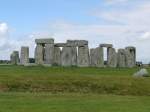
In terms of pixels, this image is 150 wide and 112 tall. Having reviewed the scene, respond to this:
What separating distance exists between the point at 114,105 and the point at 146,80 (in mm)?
12125

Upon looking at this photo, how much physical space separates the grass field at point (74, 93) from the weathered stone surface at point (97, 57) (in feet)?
107

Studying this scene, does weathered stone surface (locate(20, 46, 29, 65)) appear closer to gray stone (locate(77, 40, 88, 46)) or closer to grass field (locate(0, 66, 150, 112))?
gray stone (locate(77, 40, 88, 46))

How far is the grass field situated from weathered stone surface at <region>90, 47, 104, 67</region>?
32590mm

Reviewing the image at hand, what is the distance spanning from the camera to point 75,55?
65875mm

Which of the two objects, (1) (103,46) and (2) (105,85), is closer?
(2) (105,85)

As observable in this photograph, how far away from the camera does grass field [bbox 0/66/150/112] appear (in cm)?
2073

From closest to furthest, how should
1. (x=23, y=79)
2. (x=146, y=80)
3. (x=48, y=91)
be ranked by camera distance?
(x=48, y=91)
(x=23, y=79)
(x=146, y=80)

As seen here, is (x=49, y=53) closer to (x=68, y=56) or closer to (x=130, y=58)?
(x=68, y=56)

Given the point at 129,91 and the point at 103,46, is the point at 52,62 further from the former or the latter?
the point at 129,91

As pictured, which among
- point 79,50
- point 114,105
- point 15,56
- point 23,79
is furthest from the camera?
point 15,56

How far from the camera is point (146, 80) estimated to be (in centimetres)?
3331

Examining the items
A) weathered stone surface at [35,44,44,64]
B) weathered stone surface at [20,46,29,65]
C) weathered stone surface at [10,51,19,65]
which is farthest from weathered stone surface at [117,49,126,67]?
weathered stone surface at [10,51,19,65]

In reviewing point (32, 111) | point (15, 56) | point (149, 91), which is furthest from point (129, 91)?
point (15, 56)

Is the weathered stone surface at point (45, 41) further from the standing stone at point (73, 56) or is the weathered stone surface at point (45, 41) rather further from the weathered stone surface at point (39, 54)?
the standing stone at point (73, 56)
